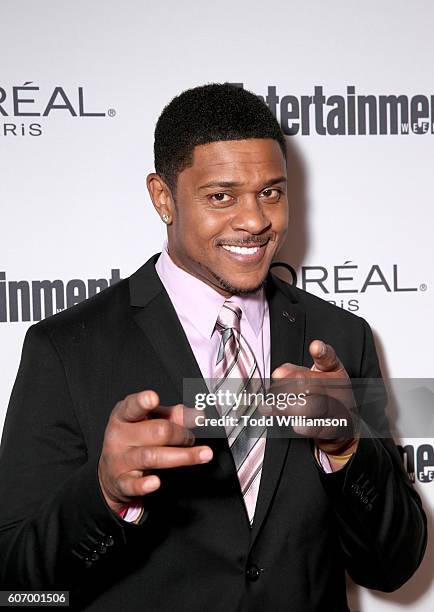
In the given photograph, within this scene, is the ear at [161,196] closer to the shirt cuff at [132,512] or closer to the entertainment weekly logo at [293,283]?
the entertainment weekly logo at [293,283]

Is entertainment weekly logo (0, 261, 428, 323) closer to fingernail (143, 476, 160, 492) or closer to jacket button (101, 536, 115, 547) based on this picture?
jacket button (101, 536, 115, 547)

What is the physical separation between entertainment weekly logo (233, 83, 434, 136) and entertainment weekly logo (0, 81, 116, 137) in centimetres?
33

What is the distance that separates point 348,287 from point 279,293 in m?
0.29

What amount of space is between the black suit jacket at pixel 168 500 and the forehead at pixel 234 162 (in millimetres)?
216

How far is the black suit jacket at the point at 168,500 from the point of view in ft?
3.66

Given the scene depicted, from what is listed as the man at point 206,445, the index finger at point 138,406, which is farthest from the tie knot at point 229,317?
the index finger at point 138,406

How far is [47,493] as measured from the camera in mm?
1118

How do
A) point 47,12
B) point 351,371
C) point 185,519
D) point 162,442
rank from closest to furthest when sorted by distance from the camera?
point 162,442
point 185,519
point 351,371
point 47,12

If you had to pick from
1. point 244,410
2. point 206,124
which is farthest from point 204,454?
point 206,124

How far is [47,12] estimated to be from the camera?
1510mm

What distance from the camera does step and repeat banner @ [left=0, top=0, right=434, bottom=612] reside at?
1.52 metres

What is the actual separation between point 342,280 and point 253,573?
69 centimetres

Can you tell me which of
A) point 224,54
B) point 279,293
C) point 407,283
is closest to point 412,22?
point 224,54

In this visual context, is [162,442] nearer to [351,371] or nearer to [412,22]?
[351,371]
